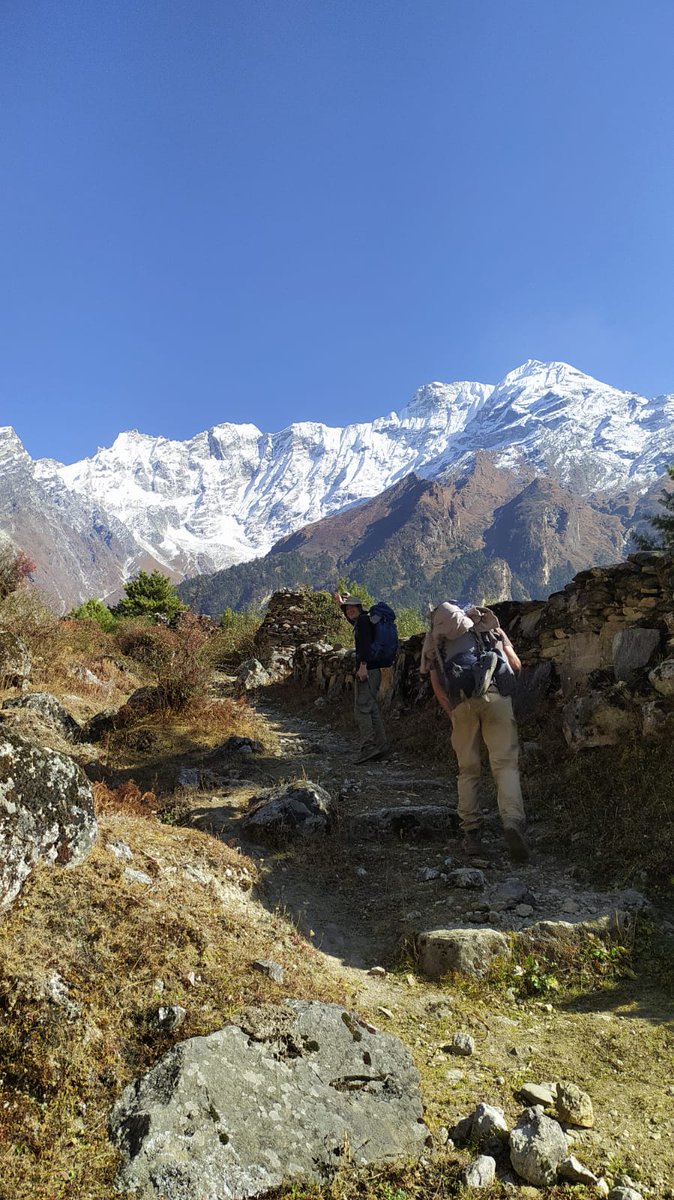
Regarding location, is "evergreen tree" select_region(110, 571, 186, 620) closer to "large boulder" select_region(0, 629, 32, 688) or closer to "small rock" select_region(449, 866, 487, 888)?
"large boulder" select_region(0, 629, 32, 688)

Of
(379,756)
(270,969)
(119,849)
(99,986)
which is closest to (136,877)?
(119,849)

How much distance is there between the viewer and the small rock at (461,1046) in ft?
10.5

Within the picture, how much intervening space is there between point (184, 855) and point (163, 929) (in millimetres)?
1247

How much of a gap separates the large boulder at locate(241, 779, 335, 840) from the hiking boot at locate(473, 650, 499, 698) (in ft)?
6.62

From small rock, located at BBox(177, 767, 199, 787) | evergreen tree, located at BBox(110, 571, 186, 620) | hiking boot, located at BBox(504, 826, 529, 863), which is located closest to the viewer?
hiking boot, located at BBox(504, 826, 529, 863)

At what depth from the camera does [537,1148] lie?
2361 mm

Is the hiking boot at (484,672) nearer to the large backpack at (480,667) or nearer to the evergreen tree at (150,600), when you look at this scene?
the large backpack at (480,667)

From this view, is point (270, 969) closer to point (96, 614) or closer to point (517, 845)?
point (517, 845)

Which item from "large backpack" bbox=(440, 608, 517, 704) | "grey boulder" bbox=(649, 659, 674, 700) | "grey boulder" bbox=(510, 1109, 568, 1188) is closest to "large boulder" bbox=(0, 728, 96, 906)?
"grey boulder" bbox=(510, 1109, 568, 1188)

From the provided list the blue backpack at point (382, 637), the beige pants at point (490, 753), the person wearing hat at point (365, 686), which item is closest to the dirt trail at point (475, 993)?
the beige pants at point (490, 753)

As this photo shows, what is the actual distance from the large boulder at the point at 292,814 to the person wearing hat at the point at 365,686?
113 inches

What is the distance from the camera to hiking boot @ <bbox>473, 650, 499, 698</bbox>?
18.2ft

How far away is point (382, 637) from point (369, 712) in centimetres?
127

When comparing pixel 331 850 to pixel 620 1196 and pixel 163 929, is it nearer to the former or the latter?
pixel 163 929
